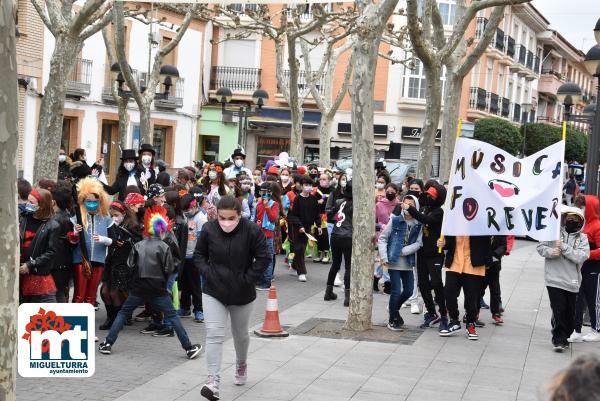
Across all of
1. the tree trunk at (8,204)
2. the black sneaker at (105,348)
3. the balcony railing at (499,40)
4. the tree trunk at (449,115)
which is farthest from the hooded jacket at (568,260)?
the balcony railing at (499,40)

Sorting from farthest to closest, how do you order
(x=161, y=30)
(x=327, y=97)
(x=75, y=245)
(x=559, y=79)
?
(x=559, y=79) < (x=161, y=30) < (x=327, y=97) < (x=75, y=245)

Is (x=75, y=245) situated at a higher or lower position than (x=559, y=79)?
lower

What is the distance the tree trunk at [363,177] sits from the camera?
9.65 meters

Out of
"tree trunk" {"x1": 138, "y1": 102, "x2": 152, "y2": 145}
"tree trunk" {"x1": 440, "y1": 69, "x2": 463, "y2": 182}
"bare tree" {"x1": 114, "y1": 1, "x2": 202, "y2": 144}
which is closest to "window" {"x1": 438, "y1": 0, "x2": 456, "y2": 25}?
"bare tree" {"x1": 114, "y1": 1, "x2": 202, "y2": 144}

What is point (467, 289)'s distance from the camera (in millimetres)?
9680

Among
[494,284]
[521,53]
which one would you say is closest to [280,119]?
[521,53]

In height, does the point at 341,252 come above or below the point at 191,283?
above

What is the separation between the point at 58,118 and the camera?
1303 centimetres

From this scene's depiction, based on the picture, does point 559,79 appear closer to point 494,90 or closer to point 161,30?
point 494,90

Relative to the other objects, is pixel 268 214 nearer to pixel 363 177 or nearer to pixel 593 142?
pixel 363 177

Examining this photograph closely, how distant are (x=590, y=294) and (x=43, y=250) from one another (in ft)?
19.4

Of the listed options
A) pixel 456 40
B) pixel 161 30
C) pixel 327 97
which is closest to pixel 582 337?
pixel 456 40

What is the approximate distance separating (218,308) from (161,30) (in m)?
28.1

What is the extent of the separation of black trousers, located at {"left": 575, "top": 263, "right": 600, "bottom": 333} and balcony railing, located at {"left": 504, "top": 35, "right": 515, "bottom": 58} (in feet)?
132
